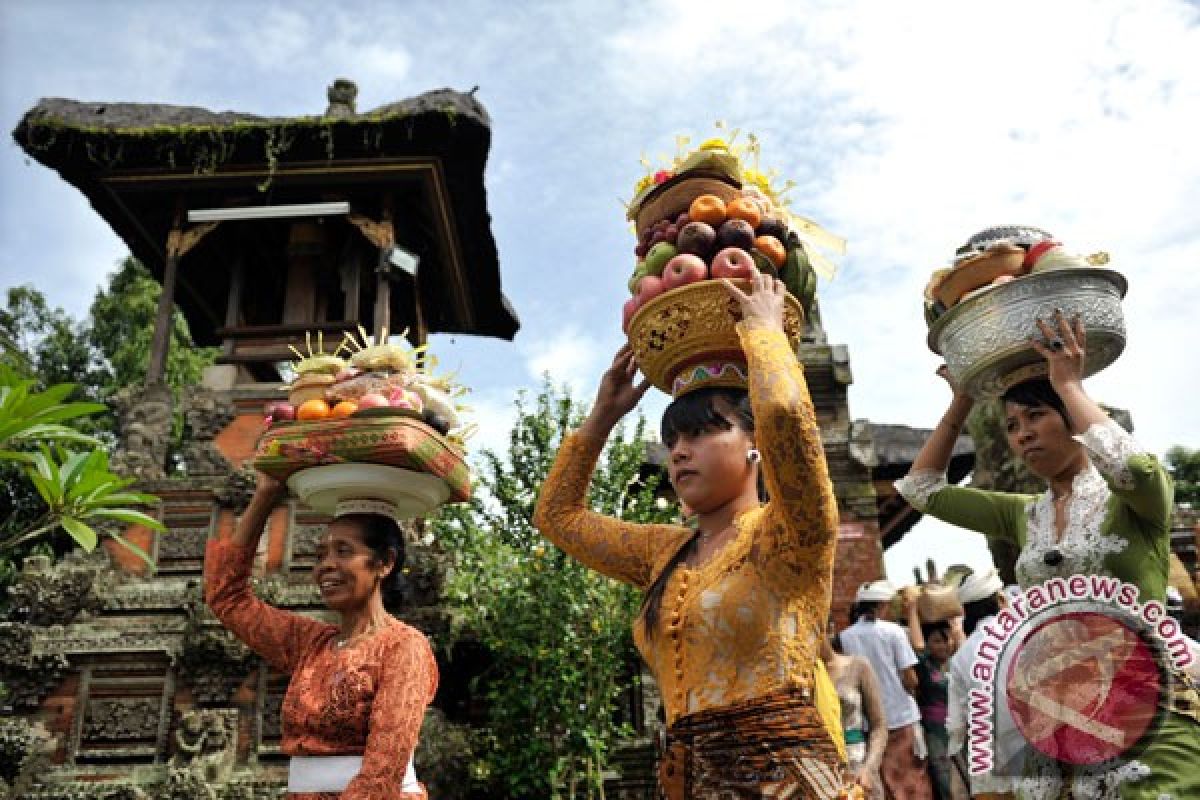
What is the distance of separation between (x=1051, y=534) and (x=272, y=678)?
6.42 meters

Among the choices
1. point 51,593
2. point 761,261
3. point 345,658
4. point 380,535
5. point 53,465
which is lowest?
point 345,658

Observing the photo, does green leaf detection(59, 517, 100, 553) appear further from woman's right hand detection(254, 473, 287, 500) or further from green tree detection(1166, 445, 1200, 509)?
green tree detection(1166, 445, 1200, 509)

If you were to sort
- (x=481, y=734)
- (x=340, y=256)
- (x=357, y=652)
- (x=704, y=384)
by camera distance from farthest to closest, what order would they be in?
(x=340, y=256) < (x=481, y=734) < (x=357, y=652) < (x=704, y=384)

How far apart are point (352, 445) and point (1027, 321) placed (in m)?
2.11

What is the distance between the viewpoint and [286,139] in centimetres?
995

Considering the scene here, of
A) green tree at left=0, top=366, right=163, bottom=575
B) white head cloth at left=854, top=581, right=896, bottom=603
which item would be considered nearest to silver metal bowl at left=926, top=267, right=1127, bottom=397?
green tree at left=0, top=366, right=163, bottom=575

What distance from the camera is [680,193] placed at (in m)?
2.42

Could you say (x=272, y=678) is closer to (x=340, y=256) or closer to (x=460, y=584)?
(x=460, y=584)

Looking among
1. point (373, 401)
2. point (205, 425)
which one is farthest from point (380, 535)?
point (205, 425)

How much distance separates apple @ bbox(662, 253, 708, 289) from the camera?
7.00ft

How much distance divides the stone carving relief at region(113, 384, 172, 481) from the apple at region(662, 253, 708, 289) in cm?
777

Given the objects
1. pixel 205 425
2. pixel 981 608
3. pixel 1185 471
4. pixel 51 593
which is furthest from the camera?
pixel 1185 471

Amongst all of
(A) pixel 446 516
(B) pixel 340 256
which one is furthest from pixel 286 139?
(A) pixel 446 516

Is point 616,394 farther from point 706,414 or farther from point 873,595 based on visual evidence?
point 873,595
